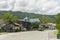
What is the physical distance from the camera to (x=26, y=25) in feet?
357

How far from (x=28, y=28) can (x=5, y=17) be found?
48.8 ft

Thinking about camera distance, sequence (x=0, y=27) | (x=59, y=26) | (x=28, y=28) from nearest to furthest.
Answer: (x=59, y=26), (x=0, y=27), (x=28, y=28)

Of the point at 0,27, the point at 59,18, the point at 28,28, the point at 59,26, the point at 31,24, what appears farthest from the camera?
the point at 31,24

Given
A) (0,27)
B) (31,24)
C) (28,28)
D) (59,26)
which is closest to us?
(59,26)

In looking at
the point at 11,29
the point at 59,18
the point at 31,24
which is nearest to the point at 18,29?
the point at 11,29

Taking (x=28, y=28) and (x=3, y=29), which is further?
(x=28, y=28)

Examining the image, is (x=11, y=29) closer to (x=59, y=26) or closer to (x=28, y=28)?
(x=28, y=28)

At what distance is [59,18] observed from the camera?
128 ft

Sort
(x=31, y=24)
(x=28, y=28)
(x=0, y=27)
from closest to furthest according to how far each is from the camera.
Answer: (x=0, y=27) < (x=28, y=28) < (x=31, y=24)

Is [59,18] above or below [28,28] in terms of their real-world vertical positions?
above

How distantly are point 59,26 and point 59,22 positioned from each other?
2.10 metres

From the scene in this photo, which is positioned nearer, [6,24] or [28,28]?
[6,24]

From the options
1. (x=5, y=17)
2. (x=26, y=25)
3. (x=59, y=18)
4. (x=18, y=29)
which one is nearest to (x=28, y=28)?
(x=26, y=25)

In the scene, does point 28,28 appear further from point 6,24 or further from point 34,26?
point 6,24
